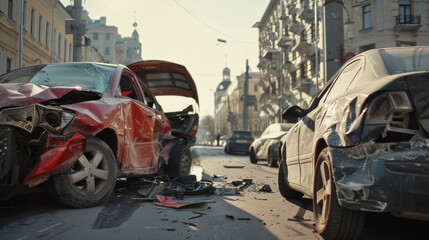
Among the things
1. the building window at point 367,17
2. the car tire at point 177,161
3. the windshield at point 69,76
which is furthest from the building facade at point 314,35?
the windshield at point 69,76

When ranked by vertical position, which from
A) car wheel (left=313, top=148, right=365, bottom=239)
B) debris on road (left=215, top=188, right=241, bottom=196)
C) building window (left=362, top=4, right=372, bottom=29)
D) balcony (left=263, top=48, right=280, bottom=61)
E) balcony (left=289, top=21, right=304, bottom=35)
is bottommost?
debris on road (left=215, top=188, right=241, bottom=196)

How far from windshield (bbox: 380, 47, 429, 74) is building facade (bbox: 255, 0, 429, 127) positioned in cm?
1005

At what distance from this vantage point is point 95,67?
557 cm

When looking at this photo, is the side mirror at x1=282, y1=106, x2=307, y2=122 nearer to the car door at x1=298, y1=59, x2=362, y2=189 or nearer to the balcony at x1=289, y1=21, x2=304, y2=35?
the car door at x1=298, y1=59, x2=362, y2=189

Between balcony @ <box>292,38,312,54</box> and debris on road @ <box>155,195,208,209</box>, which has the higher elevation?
balcony @ <box>292,38,312,54</box>

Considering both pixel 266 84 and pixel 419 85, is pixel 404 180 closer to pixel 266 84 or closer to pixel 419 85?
pixel 419 85

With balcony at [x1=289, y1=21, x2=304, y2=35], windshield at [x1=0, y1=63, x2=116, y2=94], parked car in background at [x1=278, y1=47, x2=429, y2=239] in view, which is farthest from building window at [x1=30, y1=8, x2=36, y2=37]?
parked car in background at [x1=278, y1=47, x2=429, y2=239]

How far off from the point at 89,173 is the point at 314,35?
3067cm

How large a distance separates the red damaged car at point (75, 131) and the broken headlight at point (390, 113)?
2.83 metres

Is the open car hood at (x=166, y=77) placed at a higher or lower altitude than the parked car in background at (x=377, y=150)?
higher

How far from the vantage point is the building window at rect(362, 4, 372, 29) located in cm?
2718

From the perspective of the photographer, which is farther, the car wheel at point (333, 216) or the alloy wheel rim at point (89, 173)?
the alloy wheel rim at point (89, 173)

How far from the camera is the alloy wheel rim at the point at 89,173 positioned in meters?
4.24

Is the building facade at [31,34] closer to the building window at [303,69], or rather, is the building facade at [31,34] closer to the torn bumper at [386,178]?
the building window at [303,69]
